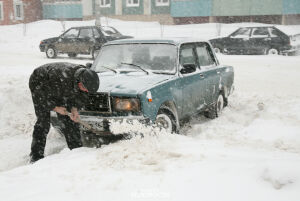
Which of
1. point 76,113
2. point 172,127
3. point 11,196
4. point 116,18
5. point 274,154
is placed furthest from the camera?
point 116,18

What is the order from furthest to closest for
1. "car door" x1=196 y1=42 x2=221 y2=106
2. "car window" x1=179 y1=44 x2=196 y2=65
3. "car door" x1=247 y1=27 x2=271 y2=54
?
"car door" x1=247 y1=27 x2=271 y2=54
"car door" x1=196 y1=42 x2=221 y2=106
"car window" x1=179 y1=44 x2=196 y2=65

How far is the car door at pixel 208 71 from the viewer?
6.87m

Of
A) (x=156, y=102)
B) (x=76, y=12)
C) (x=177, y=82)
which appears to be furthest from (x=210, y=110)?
(x=76, y=12)

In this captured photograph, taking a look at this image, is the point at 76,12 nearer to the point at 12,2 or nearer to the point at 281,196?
the point at 12,2

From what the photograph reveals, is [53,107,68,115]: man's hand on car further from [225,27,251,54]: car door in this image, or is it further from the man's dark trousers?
[225,27,251,54]: car door

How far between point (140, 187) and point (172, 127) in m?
2.19

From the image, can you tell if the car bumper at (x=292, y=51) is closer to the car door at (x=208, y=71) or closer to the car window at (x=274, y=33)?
the car window at (x=274, y=33)

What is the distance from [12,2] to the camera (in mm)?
37531

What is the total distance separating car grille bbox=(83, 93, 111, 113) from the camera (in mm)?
4938

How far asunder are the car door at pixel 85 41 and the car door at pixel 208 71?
10872 mm

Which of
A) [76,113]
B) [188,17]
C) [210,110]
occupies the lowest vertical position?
[210,110]

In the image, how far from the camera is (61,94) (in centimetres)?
489

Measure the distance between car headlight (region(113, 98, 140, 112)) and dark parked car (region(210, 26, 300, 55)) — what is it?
595 inches

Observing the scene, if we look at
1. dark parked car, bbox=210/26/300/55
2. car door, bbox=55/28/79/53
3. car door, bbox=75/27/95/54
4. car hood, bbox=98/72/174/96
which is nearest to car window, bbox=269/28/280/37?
dark parked car, bbox=210/26/300/55
